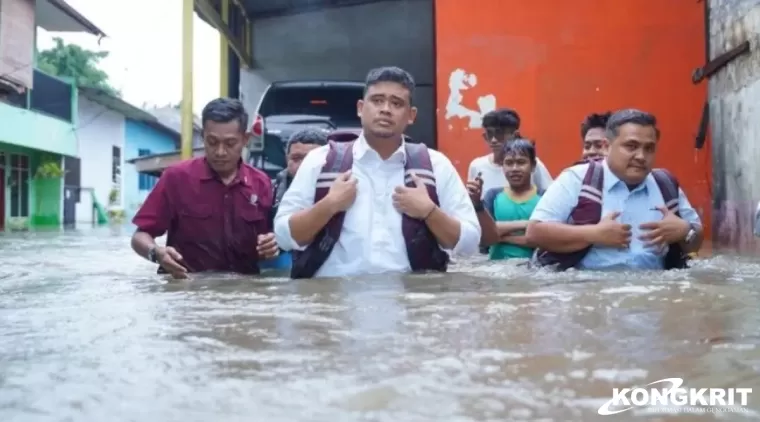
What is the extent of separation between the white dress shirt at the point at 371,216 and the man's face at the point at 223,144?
2.05 feet

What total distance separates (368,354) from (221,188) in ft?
8.84

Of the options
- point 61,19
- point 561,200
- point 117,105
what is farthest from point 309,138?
point 117,105

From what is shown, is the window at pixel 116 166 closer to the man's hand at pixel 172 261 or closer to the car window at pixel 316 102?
the car window at pixel 316 102

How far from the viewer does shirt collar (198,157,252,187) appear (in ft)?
14.9

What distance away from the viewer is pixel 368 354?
2.02 m

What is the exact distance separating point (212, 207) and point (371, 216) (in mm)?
1022

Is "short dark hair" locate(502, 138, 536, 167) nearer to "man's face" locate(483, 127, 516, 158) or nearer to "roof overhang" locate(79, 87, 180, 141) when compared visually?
"man's face" locate(483, 127, 516, 158)

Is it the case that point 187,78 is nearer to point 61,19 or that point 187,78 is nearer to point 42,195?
point 61,19

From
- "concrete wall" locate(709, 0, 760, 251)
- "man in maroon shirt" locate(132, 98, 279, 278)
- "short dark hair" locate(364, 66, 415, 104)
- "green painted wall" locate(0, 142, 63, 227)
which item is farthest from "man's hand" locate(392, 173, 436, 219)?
"green painted wall" locate(0, 142, 63, 227)

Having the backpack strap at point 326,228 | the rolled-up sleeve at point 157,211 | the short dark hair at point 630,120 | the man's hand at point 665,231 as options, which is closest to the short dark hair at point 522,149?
the short dark hair at point 630,120

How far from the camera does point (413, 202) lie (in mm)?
3838

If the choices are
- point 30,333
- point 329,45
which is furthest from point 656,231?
point 329,45

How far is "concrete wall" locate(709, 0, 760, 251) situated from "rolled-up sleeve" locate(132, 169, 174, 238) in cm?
487

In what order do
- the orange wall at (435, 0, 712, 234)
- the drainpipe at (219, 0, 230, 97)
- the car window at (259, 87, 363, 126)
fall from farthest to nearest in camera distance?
1. the drainpipe at (219, 0, 230, 97)
2. the car window at (259, 87, 363, 126)
3. the orange wall at (435, 0, 712, 234)
